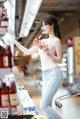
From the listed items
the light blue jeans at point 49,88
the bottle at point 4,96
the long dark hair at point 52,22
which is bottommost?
the light blue jeans at point 49,88

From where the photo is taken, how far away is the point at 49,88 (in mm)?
3984

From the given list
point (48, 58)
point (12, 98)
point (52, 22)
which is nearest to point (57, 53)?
point (48, 58)

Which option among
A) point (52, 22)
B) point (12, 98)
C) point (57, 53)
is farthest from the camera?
point (52, 22)

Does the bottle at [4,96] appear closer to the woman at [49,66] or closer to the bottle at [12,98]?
the bottle at [12,98]

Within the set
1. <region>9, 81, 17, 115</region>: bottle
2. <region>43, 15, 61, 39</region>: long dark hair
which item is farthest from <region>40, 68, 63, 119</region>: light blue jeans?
<region>9, 81, 17, 115</region>: bottle

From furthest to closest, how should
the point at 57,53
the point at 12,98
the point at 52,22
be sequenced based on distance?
the point at 52,22 → the point at 57,53 → the point at 12,98

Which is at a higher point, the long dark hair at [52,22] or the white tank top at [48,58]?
the long dark hair at [52,22]

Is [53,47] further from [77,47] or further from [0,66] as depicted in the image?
[77,47]

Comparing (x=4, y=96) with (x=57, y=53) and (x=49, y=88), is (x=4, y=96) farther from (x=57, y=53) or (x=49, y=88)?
(x=57, y=53)

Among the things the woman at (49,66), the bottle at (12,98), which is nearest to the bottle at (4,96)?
the bottle at (12,98)

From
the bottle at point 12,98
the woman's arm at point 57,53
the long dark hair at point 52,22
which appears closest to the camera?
the bottle at point 12,98

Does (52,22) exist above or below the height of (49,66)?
above

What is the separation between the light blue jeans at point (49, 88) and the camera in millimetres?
3979

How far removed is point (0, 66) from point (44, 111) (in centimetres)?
115
